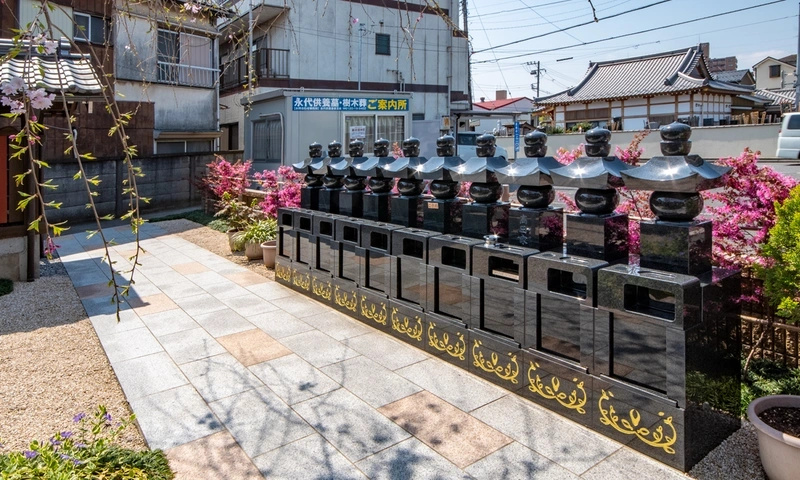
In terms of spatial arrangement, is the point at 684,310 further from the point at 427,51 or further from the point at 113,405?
the point at 427,51

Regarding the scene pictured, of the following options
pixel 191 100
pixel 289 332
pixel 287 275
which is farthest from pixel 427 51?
pixel 289 332

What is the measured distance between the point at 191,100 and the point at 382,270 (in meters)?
16.7

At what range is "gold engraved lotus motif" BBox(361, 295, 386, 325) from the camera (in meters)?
6.14

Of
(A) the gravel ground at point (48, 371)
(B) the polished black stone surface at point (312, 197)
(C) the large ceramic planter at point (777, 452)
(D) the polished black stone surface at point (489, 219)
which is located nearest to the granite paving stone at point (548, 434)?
(C) the large ceramic planter at point (777, 452)

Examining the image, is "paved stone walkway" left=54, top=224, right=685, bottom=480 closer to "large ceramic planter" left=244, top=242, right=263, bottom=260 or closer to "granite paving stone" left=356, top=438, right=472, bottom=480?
"granite paving stone" left=356, top=438, right=472, bottom=480

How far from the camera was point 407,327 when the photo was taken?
19.0 feet

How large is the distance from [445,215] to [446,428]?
2.47 metres

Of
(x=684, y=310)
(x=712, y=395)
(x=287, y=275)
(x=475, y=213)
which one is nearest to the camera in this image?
(x=684, y=310)

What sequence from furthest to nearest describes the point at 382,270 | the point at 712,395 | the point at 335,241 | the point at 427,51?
the point at 427,51 → the point at 335,241 → the point at 382,270 → the point at 712,395

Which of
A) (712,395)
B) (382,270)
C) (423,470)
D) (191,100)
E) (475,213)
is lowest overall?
(423,470)

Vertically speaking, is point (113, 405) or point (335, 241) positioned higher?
point (335, 241)

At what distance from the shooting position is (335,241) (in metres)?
6.94

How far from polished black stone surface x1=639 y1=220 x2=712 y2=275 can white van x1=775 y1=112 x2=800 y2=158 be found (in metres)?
22.9

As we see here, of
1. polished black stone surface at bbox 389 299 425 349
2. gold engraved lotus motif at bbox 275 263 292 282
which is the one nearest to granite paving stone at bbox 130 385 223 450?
polished black stone surface at bbox 389 299 425 349
